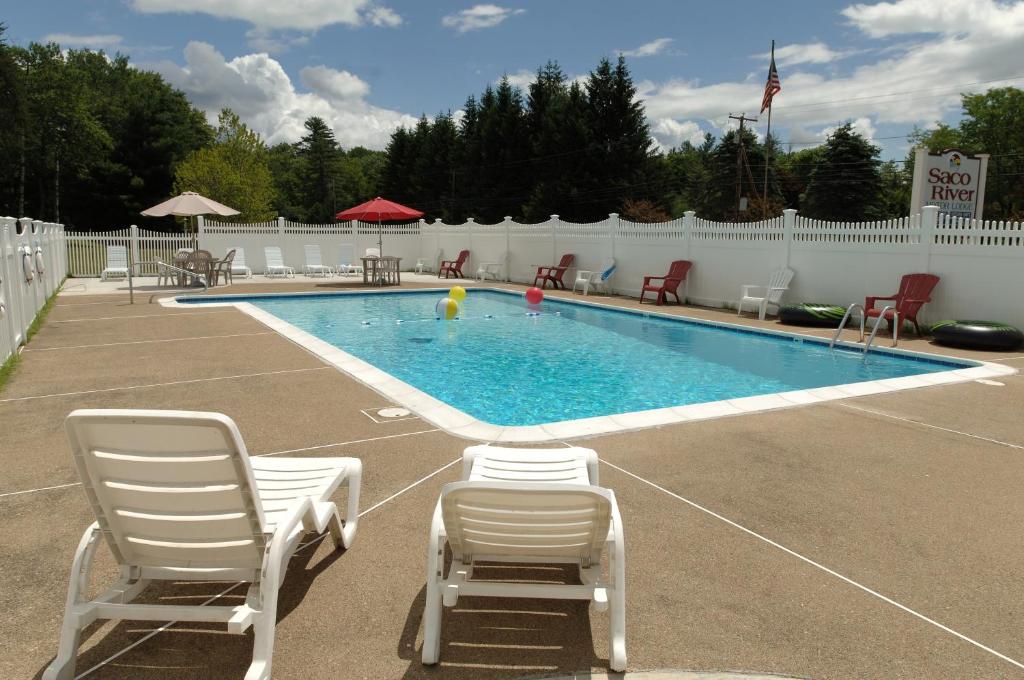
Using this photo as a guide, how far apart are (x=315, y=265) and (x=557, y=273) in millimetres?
8141

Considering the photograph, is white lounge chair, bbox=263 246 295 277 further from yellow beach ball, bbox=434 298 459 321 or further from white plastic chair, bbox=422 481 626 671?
white plastic chair, bbox=422 481 626 671

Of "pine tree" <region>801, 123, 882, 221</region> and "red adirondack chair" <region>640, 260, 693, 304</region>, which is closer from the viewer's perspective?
"red adirondack chair" <region>640, 260, 693, 304</region>

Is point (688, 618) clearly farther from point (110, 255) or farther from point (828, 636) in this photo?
point (110, 255)

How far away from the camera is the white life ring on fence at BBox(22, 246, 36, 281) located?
936 cm

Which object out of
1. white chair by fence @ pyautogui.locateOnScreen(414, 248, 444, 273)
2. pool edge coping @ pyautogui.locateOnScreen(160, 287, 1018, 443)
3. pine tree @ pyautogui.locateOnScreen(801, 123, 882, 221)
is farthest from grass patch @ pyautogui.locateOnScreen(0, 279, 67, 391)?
pine tree @ pyautogui.locateOnScreen(801, 123, 882, 221)

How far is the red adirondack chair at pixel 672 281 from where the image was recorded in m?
14.6

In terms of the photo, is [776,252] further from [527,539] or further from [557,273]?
[527,539]

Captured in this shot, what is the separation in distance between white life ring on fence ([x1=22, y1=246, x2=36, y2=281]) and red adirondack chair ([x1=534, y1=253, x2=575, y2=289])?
11.4 metres

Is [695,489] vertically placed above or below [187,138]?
below

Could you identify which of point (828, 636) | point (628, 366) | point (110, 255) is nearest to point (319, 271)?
point (110, 255)

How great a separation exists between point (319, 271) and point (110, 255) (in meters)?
5.71

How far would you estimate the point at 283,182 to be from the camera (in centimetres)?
6425

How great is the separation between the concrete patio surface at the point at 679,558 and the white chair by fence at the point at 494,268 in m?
15.1

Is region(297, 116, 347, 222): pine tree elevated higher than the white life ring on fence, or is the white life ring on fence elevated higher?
region(297, 116, 347, 222): pine tree
